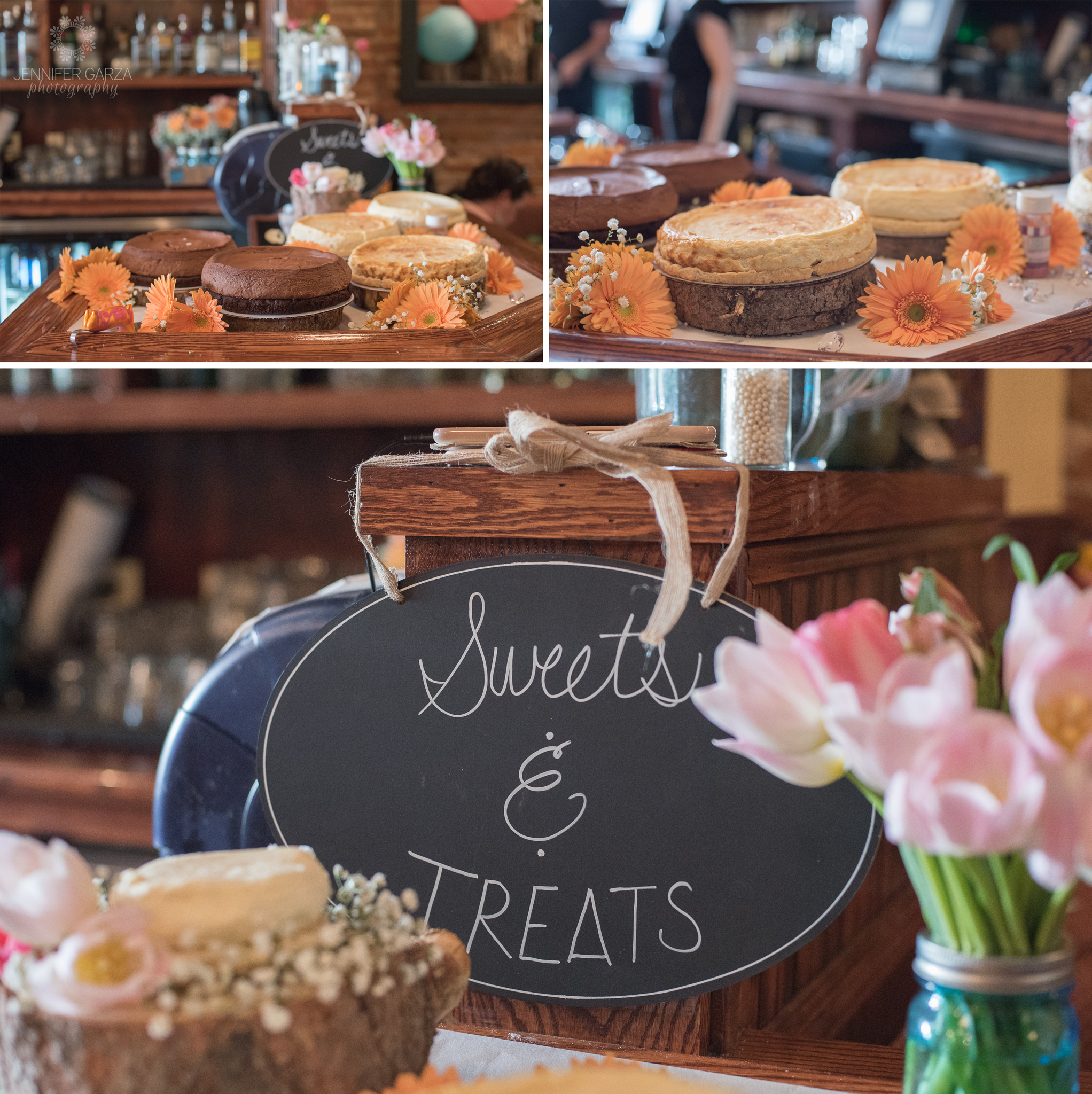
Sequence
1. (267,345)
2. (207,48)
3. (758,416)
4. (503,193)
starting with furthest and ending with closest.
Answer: (207,48), (503,193), (267,345), (758,416)

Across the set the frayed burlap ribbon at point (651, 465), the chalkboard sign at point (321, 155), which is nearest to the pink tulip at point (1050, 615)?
the frayed burlap ribbon at point (651, 465)

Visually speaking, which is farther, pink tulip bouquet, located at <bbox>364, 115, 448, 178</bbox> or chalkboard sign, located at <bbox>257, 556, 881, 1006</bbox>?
pink tulip bouquet, located at <bbox>364, 115, 448, 178</bbox>

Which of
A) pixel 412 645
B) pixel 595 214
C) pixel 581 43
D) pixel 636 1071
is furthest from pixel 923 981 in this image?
pixel 581 43

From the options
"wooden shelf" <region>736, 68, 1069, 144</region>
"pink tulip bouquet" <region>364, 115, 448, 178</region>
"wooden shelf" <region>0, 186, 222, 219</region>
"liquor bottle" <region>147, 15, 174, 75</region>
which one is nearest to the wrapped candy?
"pink tulip bouquet" <region>364, 115, 448, 178</region>

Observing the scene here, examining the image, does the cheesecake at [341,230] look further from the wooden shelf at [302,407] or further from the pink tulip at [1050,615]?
the pink tulip at [1050,615]

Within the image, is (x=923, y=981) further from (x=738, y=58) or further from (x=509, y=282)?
(x=738, y=58)

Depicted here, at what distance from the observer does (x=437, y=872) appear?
0.84m

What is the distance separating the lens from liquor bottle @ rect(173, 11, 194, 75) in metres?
3.25

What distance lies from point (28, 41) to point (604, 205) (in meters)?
0.91

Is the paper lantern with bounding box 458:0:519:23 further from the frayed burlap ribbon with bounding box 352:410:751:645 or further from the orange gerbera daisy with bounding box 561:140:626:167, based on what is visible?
the frayed burlap ribbon with bounding box 352:410:751:645

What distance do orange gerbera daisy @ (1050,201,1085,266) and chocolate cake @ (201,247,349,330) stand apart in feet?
2.64

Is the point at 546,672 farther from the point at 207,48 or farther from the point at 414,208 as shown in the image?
the point at 207,48

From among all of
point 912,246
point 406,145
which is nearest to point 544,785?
point 912,246

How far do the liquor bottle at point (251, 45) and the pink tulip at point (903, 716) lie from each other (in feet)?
10.6
